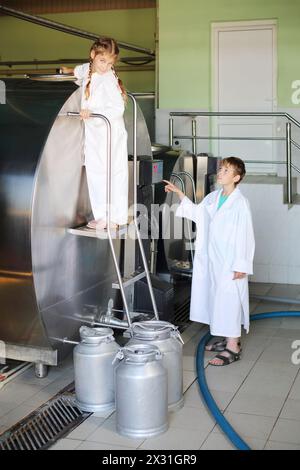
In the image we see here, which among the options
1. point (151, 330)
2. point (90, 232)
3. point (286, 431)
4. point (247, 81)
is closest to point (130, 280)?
point (90, 232)

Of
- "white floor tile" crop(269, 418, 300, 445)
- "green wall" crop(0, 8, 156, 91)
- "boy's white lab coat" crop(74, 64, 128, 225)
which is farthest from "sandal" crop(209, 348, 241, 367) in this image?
"green wall" crop(0, 8, 156, 91)

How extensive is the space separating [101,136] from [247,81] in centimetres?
521

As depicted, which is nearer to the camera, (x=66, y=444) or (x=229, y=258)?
(x=66, y=444)

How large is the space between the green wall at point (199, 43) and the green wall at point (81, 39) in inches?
126

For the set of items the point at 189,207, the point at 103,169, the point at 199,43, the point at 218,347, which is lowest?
the point at 218,347

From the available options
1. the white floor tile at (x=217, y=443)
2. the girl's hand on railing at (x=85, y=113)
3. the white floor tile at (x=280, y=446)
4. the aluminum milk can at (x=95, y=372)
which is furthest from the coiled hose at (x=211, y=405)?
the girl's hand on railing at (x=85, y=113)

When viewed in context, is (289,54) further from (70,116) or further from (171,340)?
(171,340)

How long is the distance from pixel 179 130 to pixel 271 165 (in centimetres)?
133

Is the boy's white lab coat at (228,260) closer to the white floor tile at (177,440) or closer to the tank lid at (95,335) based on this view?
the tank lid at (95,335)

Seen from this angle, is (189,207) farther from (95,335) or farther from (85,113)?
(95,335)

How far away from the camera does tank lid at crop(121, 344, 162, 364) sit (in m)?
3.74

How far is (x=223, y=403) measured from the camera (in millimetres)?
4258

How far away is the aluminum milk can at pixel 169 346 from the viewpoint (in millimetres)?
4062

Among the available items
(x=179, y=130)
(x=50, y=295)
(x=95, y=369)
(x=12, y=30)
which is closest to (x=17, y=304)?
(x=50, y=295)
